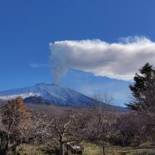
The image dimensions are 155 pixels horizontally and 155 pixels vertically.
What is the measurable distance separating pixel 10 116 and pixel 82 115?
70.6ft

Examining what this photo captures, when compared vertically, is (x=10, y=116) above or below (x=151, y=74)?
below

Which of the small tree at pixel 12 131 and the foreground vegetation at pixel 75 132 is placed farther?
the small tree at pixel 12 131

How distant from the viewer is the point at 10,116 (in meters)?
45.5

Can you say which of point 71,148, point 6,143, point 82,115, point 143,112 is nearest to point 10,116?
point 6,143

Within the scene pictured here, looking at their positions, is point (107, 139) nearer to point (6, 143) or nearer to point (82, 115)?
point (82, 115)

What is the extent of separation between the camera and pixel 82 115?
6544 centimetres

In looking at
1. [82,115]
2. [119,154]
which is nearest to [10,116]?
[119,154]

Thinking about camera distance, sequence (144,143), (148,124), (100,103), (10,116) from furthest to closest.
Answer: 1. (100,103)
2. (144,143)
3. (10,116)
4. (148,124)

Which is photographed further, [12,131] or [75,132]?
[75,132]

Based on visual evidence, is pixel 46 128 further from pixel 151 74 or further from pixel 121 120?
pixel 151 74

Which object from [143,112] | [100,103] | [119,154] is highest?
[100,103]

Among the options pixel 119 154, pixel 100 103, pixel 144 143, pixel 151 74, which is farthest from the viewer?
pixel 100 103

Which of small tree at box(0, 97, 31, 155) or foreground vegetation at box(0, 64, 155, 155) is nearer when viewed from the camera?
foreground vegetation at box(0, 64, 155, 155)

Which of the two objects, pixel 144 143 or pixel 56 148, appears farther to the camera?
pixel 144 143
